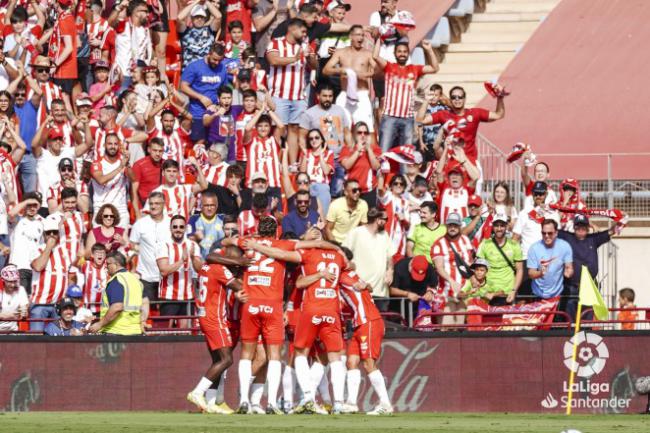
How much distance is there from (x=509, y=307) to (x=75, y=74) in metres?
8.29

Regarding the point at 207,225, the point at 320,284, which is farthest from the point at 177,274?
the point at 320,284

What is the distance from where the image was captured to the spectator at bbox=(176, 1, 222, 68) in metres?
27.1

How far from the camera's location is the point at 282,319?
19.9 m

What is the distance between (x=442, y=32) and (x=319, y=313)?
1435cm

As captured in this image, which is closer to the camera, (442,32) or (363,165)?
(363,165)

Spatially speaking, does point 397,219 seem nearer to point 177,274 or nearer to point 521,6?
point 177,274

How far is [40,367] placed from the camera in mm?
22188

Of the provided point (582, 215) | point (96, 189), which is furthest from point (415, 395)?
point (96, 189)

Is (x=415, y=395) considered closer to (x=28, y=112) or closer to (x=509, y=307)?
(x=509, y=307)

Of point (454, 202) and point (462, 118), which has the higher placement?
point (462, 118)

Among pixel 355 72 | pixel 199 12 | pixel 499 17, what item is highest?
pixel 499 17

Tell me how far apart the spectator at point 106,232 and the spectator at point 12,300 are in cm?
112

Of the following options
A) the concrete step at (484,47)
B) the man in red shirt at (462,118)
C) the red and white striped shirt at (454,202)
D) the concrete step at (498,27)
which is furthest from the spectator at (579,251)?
the concrete step at (498,27)

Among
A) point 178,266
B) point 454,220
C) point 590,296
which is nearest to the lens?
point 590,296
